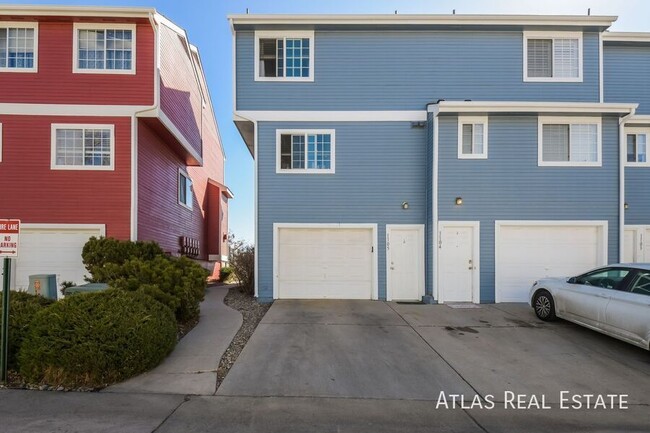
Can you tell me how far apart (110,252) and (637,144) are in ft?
50.6

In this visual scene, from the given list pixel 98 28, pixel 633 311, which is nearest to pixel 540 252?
pixel 633 311

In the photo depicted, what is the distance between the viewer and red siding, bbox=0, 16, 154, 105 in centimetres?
1156

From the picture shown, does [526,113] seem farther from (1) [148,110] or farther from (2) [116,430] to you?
(2) [116,430]

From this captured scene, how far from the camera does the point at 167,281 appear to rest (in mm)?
8773

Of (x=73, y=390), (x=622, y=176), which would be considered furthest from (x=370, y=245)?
(x=73, y=390)

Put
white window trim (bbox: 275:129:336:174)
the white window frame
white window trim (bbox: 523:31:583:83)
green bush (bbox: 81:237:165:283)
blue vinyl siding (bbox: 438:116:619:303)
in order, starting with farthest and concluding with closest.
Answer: the white window frame < white window trim (bbox: 523:31:583:83) < white window trim (bbox: 275:129:336:174) < blue vinyl siding (bbox: 438:116:619:303) < green bush (bbox: 81:237:165:283)

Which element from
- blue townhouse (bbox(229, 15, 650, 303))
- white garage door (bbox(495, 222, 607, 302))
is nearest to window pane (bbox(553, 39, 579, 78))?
blue townhouse (bbox(229, 15, 650, 303))

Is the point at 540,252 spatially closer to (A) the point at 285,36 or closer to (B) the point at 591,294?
(B) the point at 591,294

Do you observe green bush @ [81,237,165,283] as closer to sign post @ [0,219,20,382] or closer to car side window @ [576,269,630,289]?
sign post @ [0,219,20,382]

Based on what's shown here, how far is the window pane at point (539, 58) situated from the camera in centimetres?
1233

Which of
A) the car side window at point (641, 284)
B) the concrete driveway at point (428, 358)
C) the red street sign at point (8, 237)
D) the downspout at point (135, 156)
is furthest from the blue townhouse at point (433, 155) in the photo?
the red street sign at point (8, 237)

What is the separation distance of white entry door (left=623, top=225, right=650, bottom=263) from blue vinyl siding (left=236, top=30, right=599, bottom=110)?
4.10 m

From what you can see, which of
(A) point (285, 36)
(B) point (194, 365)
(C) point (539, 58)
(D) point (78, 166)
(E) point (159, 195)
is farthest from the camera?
(E) point (159, 195)

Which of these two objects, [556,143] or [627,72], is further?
[627,72]
